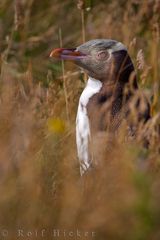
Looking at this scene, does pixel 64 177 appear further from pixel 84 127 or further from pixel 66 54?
pixel 66 54

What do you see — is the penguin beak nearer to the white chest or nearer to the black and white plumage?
the black and white plumage

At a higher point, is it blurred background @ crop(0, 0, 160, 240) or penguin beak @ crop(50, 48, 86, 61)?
penguin beak @ crop(50, 48, 86, 61)

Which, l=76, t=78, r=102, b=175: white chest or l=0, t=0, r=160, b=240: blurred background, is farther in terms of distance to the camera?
l=76, t=78, r=102, b=175: white chest

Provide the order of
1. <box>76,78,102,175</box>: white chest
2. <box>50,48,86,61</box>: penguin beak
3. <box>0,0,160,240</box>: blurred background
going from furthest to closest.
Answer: <box>50,48,86,61</box>: penguin beak
<box>76,78,102,175</box>: white chest
<box>0,0,160,240</box>: blurred background

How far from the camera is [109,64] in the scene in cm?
655

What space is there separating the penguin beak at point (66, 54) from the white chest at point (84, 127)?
16 cm

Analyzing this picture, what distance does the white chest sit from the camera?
5918 millimetres

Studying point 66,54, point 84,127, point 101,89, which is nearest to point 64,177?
point 84,127

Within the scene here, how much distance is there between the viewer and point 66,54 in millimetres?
6547

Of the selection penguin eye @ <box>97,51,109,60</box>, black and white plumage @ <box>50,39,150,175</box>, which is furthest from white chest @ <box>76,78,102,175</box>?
penguin eye @ <box>97,51,109,60</box>

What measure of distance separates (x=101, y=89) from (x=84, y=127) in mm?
407

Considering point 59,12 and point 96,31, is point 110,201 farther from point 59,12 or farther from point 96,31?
point 59,12

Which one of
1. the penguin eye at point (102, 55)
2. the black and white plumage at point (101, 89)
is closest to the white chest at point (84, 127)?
the black and white plumage at point (101, 89)

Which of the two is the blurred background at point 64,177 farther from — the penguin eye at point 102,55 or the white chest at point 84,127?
the penguin eye at point 102,55
